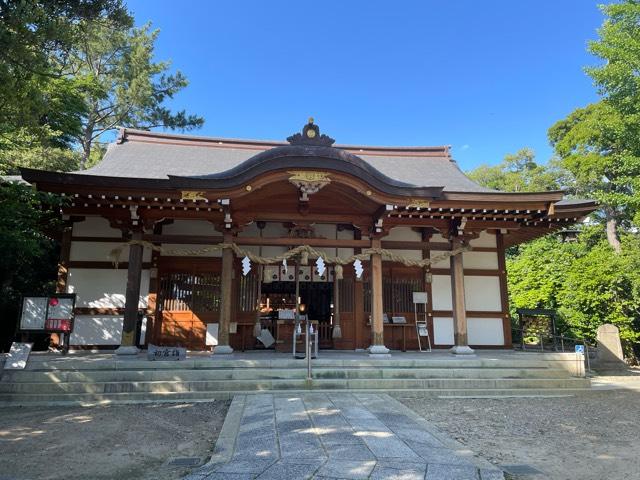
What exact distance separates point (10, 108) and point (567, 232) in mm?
11770

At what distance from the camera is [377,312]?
826cm

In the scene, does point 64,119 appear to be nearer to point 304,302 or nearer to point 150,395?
point 304,302

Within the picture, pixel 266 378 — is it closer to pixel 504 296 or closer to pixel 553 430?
pixel 553 430

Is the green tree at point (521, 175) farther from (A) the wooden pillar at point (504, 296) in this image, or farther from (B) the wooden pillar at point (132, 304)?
(B) the wooden pillar at point (132, 304)

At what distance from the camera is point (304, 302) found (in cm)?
1138

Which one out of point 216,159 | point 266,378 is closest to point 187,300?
point 266,378

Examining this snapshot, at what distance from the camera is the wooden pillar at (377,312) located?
26.5ft

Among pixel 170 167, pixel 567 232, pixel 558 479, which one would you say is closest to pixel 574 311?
pixel 567 232

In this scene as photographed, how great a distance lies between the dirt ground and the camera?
3602 mm

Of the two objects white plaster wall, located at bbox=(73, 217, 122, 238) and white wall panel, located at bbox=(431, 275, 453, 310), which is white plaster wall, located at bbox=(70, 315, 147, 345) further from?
white wall panel, located at bbox=(431, 275, 453, 310)

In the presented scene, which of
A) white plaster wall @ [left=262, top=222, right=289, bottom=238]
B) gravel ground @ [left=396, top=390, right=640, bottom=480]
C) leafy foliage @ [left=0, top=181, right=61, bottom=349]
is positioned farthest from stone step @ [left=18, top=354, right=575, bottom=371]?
white plaster wall @ [left=262, top=222, right=289, bottom=238]

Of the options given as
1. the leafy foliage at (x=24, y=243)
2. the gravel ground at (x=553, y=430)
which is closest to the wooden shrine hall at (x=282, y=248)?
the leafy foliage at (x=24, y=243)

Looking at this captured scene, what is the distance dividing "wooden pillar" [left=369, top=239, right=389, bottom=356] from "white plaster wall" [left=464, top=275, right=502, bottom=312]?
302 cm

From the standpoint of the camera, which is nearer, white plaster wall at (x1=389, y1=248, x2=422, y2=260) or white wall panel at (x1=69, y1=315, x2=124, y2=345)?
white wall panel at (x1=69, y1=315, x2=124, y2=345)
